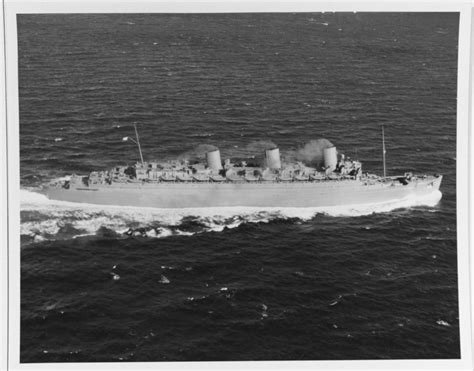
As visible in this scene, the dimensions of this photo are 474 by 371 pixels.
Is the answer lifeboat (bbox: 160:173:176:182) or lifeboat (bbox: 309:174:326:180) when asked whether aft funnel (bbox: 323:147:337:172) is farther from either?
lifeboat (bbox: 160:173:176:182)

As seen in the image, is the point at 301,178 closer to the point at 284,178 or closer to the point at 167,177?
the point at 284,178

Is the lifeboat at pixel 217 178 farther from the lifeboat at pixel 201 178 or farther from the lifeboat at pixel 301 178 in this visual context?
the lifeboat at pixel 301 178

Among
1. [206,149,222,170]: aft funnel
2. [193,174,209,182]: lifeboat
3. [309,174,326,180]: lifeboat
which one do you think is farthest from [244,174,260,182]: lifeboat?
[309,174,326,180]: lifeboat

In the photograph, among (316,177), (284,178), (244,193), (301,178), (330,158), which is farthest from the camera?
(316,177)

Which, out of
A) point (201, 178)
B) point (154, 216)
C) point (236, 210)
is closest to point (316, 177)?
point (236, 210)

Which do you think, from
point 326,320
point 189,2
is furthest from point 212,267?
point 189,2
